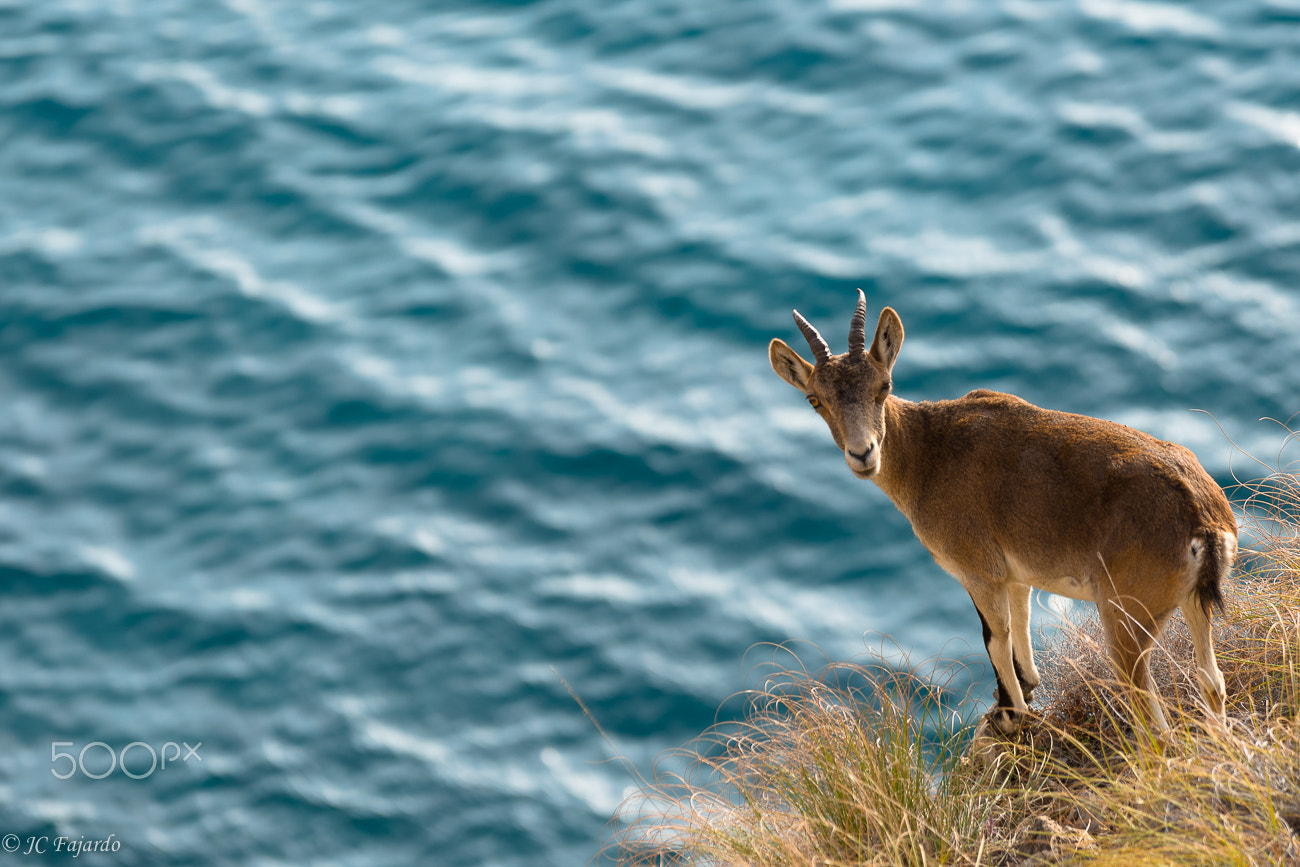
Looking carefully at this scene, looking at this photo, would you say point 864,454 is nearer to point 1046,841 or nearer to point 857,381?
point 857,381

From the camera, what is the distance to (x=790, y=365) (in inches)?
262

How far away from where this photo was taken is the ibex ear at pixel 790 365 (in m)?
6.57

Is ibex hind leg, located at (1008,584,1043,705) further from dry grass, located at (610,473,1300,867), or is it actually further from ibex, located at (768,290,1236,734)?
dry grass, located at (610,473,1300,867)

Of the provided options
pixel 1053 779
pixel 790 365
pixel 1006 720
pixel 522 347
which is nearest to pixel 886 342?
pixel 790 365

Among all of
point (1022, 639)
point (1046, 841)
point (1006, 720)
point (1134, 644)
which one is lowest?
point (1046, 841)

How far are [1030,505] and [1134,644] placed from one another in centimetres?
87

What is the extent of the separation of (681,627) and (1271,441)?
26.3 feet

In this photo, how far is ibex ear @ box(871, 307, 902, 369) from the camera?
6.25m

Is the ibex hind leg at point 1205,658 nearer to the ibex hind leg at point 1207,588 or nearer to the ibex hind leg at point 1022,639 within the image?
the ibex hind leg at point 1207,588

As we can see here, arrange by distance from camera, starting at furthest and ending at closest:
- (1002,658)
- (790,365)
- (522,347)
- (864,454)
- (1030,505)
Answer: (522,347), (1002,658), (790,365), (1030,505), (864,454)

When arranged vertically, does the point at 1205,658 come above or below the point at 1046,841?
above

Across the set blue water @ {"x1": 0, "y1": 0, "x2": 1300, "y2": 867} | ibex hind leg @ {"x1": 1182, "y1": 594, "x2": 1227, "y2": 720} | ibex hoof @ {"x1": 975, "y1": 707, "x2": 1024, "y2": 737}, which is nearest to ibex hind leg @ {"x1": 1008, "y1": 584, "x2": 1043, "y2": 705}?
ibex hoof @ {"x1": 975, "y1": 707, "x2": 1024, "y2": 737}

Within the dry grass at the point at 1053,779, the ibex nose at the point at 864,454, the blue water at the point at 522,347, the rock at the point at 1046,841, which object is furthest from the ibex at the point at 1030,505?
the blue water at the point at 522,347

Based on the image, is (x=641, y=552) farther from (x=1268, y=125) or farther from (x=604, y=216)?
(x=1268, y=125)
